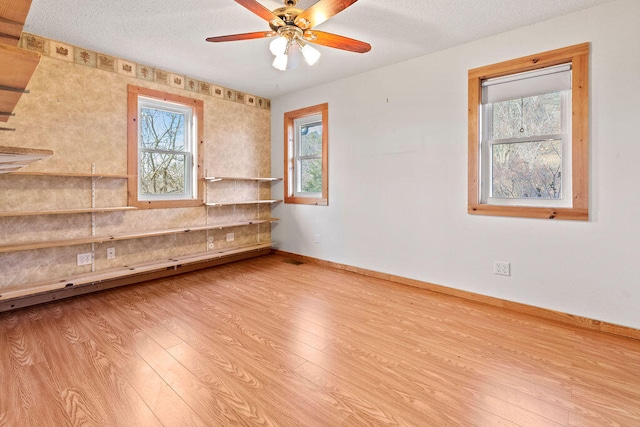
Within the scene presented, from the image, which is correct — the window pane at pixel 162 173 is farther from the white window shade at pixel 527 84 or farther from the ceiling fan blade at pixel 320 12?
the white window shade at pixel 527 84

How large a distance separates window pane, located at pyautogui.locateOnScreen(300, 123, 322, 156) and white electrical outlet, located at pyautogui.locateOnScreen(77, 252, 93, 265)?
9.92ft

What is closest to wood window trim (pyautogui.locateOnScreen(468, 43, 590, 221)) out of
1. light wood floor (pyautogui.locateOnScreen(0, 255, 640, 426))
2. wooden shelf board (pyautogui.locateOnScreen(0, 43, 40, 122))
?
light wood floor (pyautogui.locateOnScreen(0, 255, 640, 426))

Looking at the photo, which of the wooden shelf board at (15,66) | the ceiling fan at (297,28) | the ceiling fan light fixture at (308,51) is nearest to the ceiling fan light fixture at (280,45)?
the ceiling fan at (297,28)

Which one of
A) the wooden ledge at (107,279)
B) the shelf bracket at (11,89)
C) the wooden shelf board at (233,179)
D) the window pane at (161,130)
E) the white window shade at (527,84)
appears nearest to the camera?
the shelf bracket at (11,89)

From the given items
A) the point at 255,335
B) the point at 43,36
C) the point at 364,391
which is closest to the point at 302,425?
the point at 364,391

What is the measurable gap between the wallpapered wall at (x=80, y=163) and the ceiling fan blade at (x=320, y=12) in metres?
2.48

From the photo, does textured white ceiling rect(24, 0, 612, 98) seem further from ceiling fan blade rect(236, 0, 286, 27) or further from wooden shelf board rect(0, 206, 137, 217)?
wooden shelf board rect(0, 206, 137, 217)

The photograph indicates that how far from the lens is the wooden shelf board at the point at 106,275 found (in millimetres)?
2678

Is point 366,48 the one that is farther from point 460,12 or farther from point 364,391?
point 364,391

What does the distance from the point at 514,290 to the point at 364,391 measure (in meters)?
1.98

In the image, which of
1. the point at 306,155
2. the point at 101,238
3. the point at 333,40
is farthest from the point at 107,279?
the point at 333,40

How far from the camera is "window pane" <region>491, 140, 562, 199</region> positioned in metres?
2.69

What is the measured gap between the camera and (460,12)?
2512 mm

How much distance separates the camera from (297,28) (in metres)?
2.18
